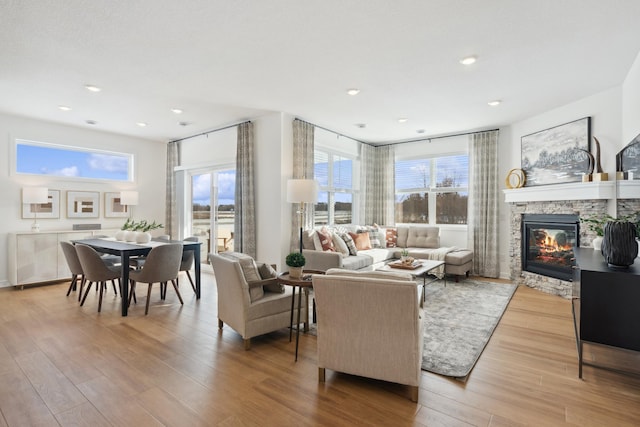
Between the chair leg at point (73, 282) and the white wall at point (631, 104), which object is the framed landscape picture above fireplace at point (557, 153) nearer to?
the white wall at point (631, 104)

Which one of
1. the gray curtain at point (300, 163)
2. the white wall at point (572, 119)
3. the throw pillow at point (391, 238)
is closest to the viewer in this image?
the white wall at point (572, 119)

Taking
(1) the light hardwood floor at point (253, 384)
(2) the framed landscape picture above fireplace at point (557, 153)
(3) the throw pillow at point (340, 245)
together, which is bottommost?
(1) the light hardwood floor at point (253, 384)

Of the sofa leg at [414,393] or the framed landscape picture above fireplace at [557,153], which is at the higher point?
the framed landscape picture above fireplace at [557,153]

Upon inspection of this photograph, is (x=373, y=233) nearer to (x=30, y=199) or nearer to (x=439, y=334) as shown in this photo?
(x=439, y=334)

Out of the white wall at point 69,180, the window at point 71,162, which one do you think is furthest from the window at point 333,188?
the window at point 71,162

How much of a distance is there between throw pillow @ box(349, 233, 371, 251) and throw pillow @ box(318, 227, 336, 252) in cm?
77

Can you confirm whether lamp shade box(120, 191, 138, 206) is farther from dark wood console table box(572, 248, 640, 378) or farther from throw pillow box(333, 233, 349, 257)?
dark wood console table box(572, 248, 640, 378)

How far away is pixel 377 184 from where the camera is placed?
763 cm

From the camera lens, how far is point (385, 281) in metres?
2.06

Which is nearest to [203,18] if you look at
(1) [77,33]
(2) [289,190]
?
(1) [77,33]

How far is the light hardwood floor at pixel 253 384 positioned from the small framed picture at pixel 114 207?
3.20m

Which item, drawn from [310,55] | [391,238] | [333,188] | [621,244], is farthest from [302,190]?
[621,244]

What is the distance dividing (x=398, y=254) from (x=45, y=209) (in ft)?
20.5

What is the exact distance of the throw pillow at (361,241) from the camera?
6035 mm
